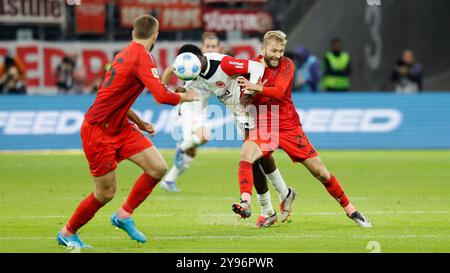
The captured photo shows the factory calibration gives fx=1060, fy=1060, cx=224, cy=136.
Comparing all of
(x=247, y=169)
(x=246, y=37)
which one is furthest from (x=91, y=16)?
(x=247, y=169)

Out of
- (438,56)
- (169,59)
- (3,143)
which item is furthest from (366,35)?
(3,143)

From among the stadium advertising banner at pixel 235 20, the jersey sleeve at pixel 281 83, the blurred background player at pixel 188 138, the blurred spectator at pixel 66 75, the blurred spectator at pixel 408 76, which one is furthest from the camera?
the stadium advertising banner at pixel 235 20

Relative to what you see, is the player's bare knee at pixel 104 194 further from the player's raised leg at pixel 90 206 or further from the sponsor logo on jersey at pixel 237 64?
the sponsor logo on jersey at pixel 237 64

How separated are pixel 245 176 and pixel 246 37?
18.3 meters

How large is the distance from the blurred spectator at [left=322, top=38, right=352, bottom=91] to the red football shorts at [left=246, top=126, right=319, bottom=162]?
46.9ft

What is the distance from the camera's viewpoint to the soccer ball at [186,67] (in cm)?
1085

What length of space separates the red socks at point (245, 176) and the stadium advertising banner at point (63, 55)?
1668cm

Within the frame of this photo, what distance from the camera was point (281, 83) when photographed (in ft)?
37.6

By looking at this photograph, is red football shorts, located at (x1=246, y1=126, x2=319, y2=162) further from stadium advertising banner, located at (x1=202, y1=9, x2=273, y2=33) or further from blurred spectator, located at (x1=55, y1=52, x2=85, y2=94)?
stadium advertising banner, located at (x1=202, y1=9, x2=273, y2=33)

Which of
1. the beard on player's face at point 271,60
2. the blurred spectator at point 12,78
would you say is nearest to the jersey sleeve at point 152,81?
the beard on player's face at point 271,60

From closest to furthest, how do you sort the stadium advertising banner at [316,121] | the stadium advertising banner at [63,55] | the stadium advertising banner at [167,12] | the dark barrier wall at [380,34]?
the stadium advertising banner at [316,121]
the stadium advertising banner at [63,55]
the stadium advertising banner at [167,12]
the dark barrier wall at [380,34]

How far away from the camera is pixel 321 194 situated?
15695 millimetres
